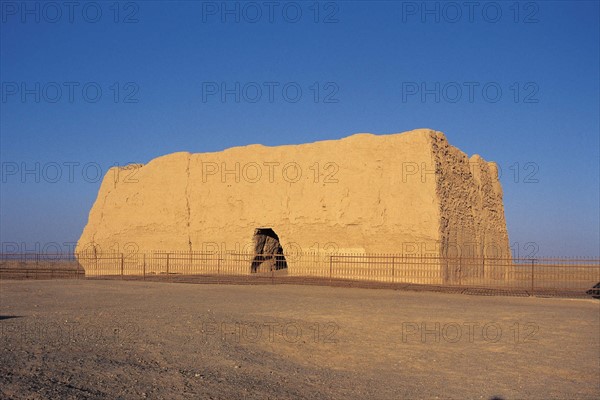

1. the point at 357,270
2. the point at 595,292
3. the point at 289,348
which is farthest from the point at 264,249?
the point at 289,348

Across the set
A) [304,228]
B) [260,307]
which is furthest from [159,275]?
[260,307]

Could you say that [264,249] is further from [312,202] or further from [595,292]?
[595,292]

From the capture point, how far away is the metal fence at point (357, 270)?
18.6 meters

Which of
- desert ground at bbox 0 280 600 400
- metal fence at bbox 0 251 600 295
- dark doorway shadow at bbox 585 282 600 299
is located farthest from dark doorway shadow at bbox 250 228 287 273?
dark doorway shadow at bbox 585 282 600 299

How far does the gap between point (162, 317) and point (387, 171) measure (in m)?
12.1

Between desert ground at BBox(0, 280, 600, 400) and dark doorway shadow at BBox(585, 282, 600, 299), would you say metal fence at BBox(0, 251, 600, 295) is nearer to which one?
dark doorway shadow at BBox(585, 282, 600, 299)

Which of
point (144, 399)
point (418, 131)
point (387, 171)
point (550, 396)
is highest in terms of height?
point (418, 131)

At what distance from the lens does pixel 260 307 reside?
40.3 feet

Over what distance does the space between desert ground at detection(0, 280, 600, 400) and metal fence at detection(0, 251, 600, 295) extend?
4725mm

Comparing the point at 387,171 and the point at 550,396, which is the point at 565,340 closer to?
the point at 550,396

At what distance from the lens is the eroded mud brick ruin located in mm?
19562

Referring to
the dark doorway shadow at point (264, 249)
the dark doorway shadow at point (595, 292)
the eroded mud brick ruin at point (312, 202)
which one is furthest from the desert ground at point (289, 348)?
the dark doorway shadow at point (264, 249)

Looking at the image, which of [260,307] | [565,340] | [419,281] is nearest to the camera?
[565,340]

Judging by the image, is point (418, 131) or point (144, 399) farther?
point (418, 131)
